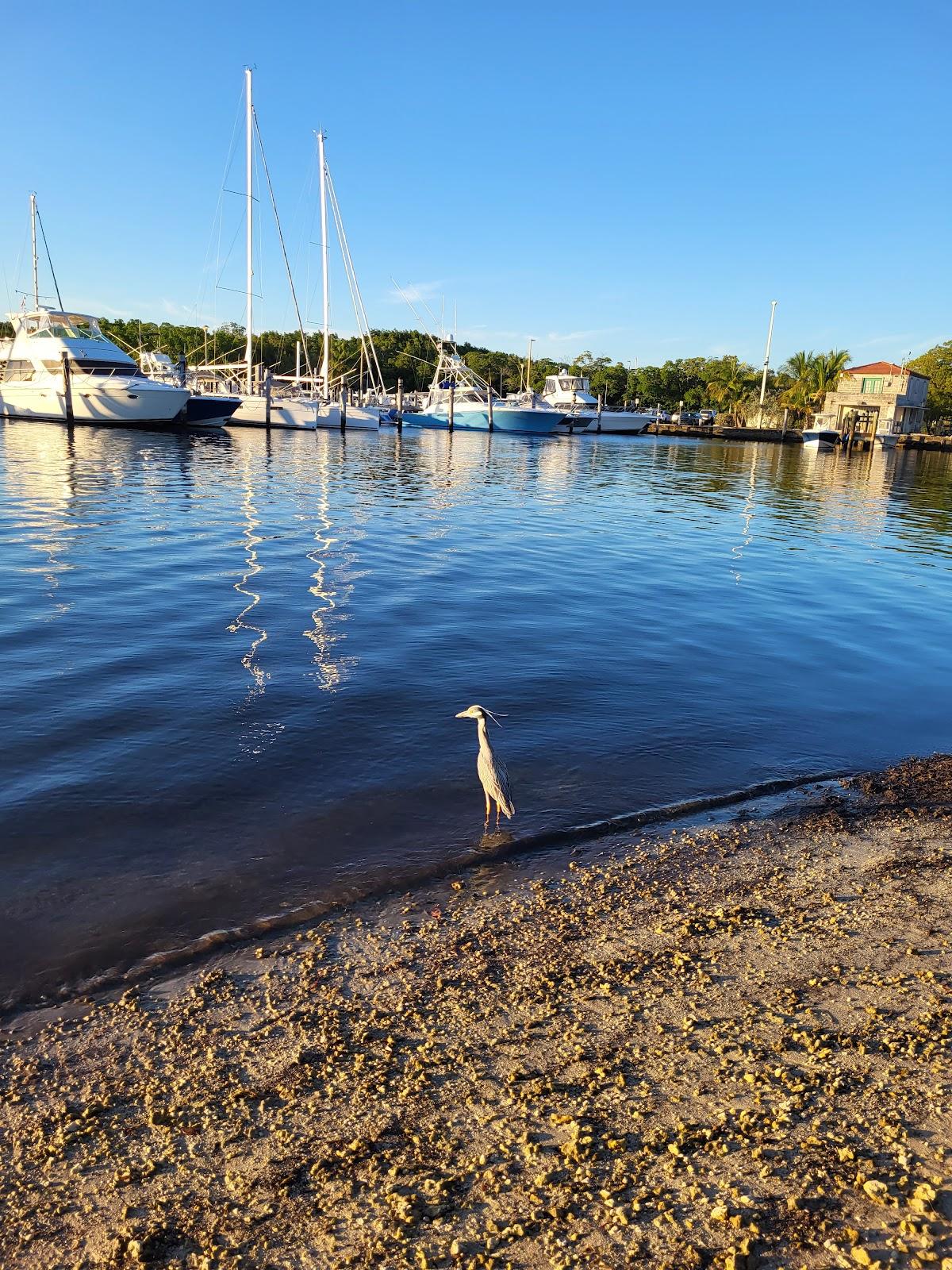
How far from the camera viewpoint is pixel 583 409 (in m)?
99.2

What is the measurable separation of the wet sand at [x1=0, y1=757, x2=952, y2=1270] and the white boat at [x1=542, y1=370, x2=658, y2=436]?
94001 millimetres

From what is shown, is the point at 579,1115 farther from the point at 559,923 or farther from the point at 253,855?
the point at 253,855

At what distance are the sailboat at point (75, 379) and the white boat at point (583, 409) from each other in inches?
2107

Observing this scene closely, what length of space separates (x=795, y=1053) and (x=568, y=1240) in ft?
5.03

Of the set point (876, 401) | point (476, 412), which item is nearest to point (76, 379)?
point (476, 412)

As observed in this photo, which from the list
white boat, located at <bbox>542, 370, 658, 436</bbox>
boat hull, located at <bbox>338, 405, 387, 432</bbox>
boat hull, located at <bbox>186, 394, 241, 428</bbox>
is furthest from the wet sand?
white boat, located at <bbox>542, 370, 658, 436</bbox>

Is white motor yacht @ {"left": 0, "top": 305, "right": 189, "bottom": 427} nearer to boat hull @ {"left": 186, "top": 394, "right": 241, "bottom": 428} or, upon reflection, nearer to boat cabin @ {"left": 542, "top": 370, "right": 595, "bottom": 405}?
boat hull @ {"left": 186, "top": 394, "right": 241, "bottom": 428}

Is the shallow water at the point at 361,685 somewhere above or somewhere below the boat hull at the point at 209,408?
below

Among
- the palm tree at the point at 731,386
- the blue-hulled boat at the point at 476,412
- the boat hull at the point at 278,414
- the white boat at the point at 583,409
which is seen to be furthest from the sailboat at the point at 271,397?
the palm tree at the point at 731,386

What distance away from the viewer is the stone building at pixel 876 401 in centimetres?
9456

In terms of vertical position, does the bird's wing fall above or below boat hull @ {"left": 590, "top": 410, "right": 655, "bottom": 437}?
below

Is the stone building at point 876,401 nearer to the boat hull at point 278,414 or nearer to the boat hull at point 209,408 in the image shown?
the boat hull at point 278,414

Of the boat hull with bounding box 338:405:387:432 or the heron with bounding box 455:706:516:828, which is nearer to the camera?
the heron with bounding box 455:706:516:828

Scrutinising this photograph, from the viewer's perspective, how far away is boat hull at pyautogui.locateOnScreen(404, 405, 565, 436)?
84562 millimetres
